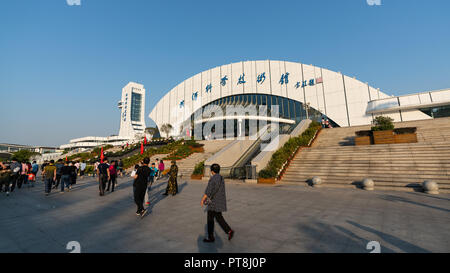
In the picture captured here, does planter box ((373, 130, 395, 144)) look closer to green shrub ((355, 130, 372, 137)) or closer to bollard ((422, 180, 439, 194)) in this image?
green shrub ((355, 130, 372, 137))

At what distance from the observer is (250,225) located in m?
4.57

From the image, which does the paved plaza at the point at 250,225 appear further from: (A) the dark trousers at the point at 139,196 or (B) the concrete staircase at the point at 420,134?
(B) the concrete staircase at the point at 420,134

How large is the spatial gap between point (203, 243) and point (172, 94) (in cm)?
5007

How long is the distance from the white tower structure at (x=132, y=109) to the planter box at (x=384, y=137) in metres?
127

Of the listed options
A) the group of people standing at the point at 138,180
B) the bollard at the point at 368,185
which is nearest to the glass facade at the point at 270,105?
the bollard at the point at 368,185

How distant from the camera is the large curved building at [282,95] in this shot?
30.3m

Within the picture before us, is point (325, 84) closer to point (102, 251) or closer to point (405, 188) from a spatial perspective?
point (405, 188)

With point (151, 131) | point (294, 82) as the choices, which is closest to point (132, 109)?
point (151, 131)

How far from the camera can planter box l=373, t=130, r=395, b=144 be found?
12.9 m

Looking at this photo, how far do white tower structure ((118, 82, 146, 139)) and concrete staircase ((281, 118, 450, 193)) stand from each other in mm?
125588

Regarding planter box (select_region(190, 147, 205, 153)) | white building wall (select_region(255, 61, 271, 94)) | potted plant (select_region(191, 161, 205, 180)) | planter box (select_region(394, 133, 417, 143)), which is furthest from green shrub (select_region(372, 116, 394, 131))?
white building wall (select_region(255, 61, 271, 94))
